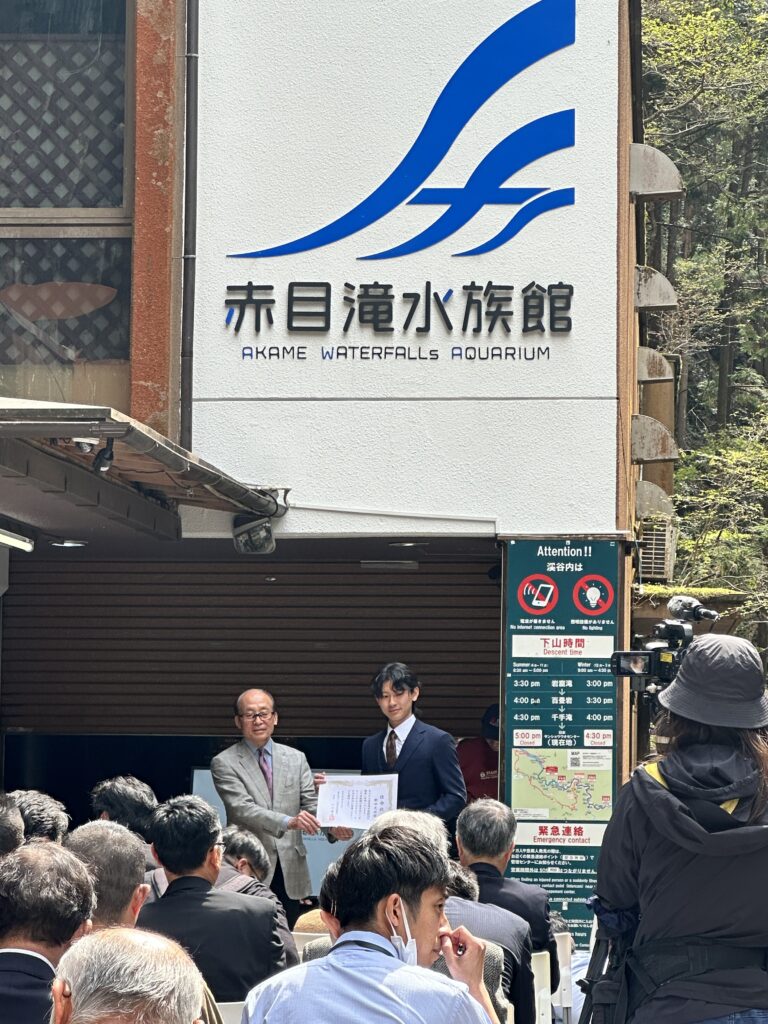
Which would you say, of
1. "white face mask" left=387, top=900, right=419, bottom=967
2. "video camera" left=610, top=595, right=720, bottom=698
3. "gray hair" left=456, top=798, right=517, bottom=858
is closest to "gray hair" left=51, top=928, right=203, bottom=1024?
"white face mask" left=387, top=900, right=419, bottom=967

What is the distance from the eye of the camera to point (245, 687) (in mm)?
12797

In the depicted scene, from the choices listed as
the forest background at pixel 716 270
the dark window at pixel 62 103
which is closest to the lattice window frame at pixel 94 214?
the dark window at pixel 62 103

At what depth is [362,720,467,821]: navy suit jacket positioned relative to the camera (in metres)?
8.69

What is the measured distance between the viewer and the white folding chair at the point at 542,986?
18.4 feet

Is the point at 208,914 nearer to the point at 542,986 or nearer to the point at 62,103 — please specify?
the point at 542,986

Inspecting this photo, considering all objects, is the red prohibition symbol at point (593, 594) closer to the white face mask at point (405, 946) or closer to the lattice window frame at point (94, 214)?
the lattice window frame at point (94, 214)

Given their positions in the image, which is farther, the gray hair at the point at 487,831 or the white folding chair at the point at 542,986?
the gray hair at the point at 487,831

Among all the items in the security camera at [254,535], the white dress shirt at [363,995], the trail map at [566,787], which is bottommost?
the trail map at [566,787]

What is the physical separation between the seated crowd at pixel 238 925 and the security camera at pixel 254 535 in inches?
132

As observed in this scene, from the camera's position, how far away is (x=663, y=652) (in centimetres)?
505

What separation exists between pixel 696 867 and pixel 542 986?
1.84 metres

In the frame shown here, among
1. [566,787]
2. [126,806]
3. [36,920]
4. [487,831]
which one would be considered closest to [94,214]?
[566,787]

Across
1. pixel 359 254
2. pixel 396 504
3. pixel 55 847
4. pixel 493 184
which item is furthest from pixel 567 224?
pixel 55 847

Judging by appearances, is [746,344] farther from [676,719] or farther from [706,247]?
[676,719]
